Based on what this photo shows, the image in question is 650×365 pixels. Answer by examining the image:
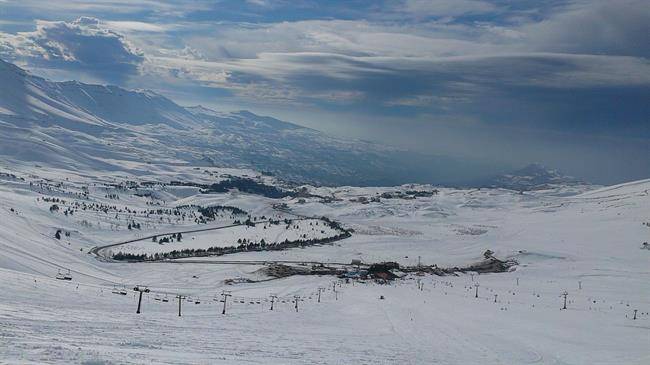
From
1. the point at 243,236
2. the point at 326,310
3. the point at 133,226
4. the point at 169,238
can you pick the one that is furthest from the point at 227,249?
the point at 326,310

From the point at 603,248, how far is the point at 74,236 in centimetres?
12954

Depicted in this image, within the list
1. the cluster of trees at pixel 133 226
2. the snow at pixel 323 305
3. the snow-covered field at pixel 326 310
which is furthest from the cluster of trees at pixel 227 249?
the cluster of trees at pixel 133 226

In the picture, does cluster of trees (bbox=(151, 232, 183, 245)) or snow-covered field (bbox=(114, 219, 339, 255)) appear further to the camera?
cluster of trees (bbox=(151, 232, 183, 245))

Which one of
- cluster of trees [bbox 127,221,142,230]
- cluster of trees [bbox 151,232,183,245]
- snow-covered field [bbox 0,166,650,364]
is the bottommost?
snow-covered field [bbox 0,166,650,364]

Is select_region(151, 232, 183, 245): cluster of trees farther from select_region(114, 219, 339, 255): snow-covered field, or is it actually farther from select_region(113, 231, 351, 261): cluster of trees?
select_region(113, 231, 351, 261): cluster of trees

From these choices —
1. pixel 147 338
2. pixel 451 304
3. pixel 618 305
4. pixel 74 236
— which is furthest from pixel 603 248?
pixel 74 236

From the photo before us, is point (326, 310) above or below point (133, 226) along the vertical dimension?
below

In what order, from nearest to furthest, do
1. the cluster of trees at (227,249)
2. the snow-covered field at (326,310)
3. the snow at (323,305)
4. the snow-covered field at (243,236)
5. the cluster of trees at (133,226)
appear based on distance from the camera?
the snow-covered field at (326,310), the snow at (323,305), the cluster of trees at (227,249), the snow-covered field at (243,236), the cluster of trees at (133,226)

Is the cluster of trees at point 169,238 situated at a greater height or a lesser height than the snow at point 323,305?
greater

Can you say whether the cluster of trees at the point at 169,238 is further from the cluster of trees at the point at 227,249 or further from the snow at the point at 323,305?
the cluster of trees at the point at 227,249

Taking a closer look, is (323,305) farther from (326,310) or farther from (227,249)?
(227,249)

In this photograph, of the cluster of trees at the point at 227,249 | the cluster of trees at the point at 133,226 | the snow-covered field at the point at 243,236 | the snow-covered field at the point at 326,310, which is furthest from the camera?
the cluster of trees at the point at 133,226

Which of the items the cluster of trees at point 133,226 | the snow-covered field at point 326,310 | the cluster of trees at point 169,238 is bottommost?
the snow-covered field at point 326,310

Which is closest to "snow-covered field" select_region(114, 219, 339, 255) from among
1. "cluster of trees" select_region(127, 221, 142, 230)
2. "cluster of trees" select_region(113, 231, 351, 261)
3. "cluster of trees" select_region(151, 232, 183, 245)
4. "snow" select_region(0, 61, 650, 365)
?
"cluster of trees" select_region(151, 232, 183, 245)
